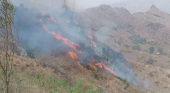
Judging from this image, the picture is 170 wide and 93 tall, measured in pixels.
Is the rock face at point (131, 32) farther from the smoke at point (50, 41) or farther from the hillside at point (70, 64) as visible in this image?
the smoke at point (50, 41)

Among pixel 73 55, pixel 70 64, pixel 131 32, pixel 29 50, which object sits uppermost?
pixel 29 50

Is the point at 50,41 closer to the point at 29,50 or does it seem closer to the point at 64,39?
the point at 64,39

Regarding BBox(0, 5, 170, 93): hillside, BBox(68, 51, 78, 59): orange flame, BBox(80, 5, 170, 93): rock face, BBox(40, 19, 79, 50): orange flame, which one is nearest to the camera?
BBox(0, 5, 170, 93): hillside

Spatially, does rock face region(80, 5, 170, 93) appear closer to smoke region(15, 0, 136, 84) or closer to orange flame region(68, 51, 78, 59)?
smoke region(15, 0, 136, 84)

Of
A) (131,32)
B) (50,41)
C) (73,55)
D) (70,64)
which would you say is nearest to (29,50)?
(70,64)

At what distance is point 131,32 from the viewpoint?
10169cm

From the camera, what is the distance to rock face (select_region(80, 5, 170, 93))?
7000cm

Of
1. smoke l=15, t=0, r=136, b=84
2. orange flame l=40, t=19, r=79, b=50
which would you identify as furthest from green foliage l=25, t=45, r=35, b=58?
orange flame l=40, t=19, r=79, b=50

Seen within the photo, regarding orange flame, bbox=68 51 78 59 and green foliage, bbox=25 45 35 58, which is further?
orange flame, bbox=68 51 78 59

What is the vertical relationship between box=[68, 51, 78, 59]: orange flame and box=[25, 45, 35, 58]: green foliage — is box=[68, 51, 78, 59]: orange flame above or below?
below

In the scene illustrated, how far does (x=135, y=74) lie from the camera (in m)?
39.8

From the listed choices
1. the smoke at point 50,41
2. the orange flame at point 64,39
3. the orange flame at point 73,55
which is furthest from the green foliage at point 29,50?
the orange flame at point 64,39

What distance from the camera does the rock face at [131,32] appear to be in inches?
2756

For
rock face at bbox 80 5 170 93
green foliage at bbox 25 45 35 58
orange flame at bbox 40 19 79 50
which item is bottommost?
rock face at bbox 80 5 170 93
